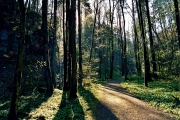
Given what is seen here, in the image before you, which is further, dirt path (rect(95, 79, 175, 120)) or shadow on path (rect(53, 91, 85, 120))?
shadow on path (rect(53, 91, 85, 120))

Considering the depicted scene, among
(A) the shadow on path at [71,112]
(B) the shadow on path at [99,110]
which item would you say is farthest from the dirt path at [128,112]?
(A) the shadow on path at [71,112]

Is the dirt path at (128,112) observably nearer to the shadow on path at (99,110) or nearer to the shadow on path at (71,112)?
the shadow on path at (99,110)

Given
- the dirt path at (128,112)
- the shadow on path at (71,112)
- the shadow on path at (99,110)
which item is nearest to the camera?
the dirt path at (128,112)

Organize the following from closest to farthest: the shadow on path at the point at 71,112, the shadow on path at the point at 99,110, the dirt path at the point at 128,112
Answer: the dirt path at the point at 128,112 < the shadow on path at the point at 99,110 < the shadow on path at the point at 71,112

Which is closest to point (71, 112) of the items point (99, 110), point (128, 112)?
point (99, 110)

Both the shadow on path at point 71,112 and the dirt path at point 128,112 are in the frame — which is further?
the shadow on path at point 71,112

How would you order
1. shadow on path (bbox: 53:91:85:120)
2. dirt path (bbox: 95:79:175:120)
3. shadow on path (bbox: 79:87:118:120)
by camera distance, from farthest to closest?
1. shadow on path (bbox: 53:91:85:120)
2. shadow on path (bbox: 79:87:118:120)
3. dirt path (bbox: 95:79:175:120)

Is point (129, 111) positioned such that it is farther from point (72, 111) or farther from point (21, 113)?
point (21, 113)

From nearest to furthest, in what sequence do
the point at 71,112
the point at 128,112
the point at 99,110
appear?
the point at 128,112 < the point at 71,112 < the point at 99,110

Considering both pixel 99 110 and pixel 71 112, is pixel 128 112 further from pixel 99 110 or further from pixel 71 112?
pixel 71 112

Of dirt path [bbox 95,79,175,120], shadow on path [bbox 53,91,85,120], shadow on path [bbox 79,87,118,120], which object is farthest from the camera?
shadow on path [bbox 53,91,85,120]

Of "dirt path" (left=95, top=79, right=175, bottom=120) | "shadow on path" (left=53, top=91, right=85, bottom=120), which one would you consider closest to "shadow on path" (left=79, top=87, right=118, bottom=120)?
"dirt path" (left=95, top=79, right=175, bottom=120)

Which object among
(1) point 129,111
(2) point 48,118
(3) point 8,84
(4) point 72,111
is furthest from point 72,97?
(3) point 8,84

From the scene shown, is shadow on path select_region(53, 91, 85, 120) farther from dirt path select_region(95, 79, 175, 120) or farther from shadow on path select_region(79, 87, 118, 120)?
dirt path select_region(95, 79, 175, 120)
